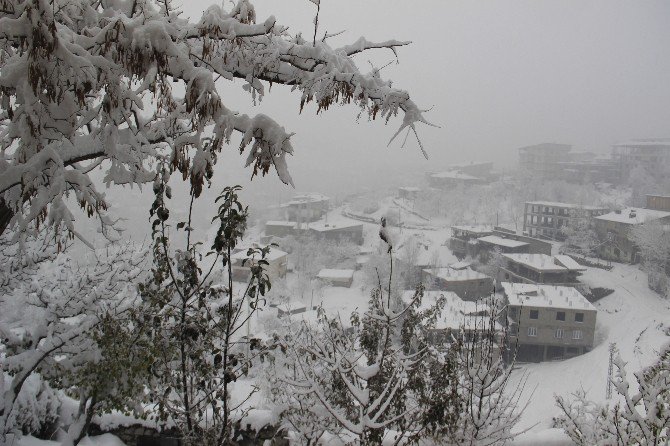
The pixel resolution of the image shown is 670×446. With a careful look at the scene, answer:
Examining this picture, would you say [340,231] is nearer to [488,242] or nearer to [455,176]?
[488,242]

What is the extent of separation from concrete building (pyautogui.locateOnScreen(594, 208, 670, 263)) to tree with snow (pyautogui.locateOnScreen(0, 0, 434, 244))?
38.2 metres

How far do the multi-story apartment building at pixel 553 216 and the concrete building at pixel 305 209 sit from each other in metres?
21.8

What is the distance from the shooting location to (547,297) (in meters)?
24.4

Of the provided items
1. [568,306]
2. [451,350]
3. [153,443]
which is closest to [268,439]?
[153,443]

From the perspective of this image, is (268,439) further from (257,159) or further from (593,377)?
(593,377)

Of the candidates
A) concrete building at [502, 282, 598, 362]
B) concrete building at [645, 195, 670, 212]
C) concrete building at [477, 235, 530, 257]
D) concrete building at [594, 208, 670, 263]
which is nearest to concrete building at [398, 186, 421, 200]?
concrete building at [477, 235, 530, 257]

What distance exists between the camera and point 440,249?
39.0 metres

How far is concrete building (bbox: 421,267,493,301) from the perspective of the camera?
30.1 metres

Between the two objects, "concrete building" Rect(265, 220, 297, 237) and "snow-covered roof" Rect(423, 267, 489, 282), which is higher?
"concrete building" Rect(265, 220, 297, 237)

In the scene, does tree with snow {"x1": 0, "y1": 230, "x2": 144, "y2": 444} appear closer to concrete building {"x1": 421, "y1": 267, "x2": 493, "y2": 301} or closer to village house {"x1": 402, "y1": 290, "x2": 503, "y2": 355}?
village house {"x1": 402, "y1": 290, "x2": 503, "y2": 355}

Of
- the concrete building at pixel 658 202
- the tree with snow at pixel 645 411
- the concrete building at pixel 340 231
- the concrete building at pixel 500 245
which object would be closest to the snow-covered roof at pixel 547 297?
the concrete building at pixel 500 245

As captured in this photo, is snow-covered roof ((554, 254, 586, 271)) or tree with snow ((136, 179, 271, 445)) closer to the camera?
tree with snow ((136, 179, 271, 445))

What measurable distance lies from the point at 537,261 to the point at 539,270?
2.22 meters

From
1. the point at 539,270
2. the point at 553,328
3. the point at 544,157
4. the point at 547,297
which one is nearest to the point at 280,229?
the point at 539,270
